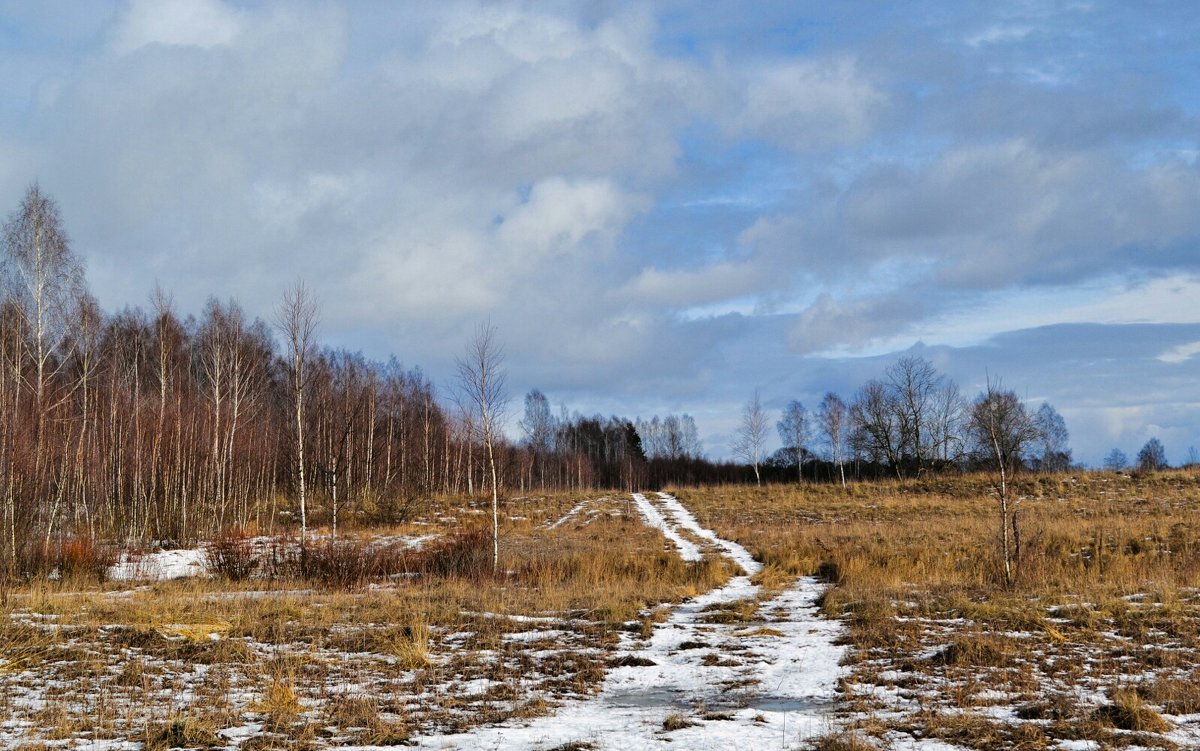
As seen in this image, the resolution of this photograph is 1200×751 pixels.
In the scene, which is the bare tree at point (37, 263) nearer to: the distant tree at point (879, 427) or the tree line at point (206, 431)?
the tree line at point (206, 431)

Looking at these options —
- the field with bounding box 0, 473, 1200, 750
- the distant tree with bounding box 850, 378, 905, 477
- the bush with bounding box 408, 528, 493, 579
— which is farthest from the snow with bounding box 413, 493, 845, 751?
the distant tree with bounding box 850, 378, 905, 477

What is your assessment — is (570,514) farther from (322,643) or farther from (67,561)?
(322,643)

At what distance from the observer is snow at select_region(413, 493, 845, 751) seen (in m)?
6.38

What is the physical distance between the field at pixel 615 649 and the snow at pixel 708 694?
0.04m

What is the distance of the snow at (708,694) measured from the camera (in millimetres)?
6383

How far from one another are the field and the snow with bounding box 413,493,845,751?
0.15 ft

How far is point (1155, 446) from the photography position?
328ft

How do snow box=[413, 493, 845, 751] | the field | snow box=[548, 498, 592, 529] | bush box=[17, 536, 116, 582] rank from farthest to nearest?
snow box=[548, 498, 592, 529] → bush box=[17, 536, 116, 582] → the field → snow box=[413, 493, 845, 751]

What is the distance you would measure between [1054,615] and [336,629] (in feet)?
33.2

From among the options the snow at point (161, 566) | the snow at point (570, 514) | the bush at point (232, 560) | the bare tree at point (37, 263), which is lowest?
the snow at point (570, 514)

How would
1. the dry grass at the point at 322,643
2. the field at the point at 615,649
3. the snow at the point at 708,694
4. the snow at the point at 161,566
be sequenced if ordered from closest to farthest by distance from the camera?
the snow at the point at 708,694 → the field at the point at 615,649 → the dry grass at the point at 322,643 → the snow at the point at 161,566

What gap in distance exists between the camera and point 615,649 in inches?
402

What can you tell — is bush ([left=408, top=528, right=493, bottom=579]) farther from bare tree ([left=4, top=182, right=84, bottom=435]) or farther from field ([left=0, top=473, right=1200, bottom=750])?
bare tree ([left=4, top=182, right=84, bottom=435])

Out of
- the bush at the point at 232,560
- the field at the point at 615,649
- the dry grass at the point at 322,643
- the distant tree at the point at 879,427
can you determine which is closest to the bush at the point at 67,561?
the field at the point at 615,649
